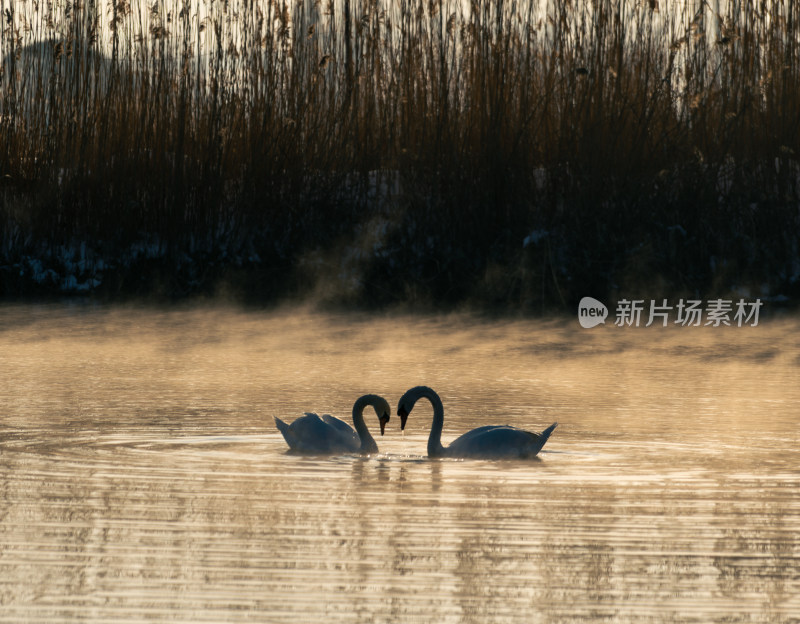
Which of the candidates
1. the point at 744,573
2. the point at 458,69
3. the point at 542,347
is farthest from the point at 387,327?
the point at 744,573

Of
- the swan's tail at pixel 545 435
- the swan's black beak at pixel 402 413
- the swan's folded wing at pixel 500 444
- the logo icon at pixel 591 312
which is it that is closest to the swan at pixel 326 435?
the swan's black beak at pixel 402 413

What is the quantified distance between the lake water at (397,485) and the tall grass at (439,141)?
142 cm

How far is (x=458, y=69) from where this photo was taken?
28.6ft

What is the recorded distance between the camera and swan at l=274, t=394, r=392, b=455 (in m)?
4.47

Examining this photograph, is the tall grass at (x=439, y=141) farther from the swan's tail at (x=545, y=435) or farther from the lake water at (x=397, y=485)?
the swan's tail at (x=545, y=435)

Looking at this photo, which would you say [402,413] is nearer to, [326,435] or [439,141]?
[326,435]

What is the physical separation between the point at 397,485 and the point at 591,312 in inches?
180

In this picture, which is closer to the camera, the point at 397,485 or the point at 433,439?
the point at 397,485

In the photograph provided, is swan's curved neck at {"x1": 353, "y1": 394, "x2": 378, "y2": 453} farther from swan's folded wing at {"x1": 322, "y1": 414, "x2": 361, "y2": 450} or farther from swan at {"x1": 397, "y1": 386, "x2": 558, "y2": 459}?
swan at {"x1": 397, "y1": 386, "x2": 558, "y2": 459}

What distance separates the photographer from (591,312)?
8406 mm

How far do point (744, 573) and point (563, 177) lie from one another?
5.90 meters

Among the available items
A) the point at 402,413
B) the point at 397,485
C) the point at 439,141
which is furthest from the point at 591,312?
the point at 397,485

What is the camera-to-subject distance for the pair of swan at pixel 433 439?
438 cm

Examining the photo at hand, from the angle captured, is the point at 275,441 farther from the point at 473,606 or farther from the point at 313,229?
the point at 313,229
